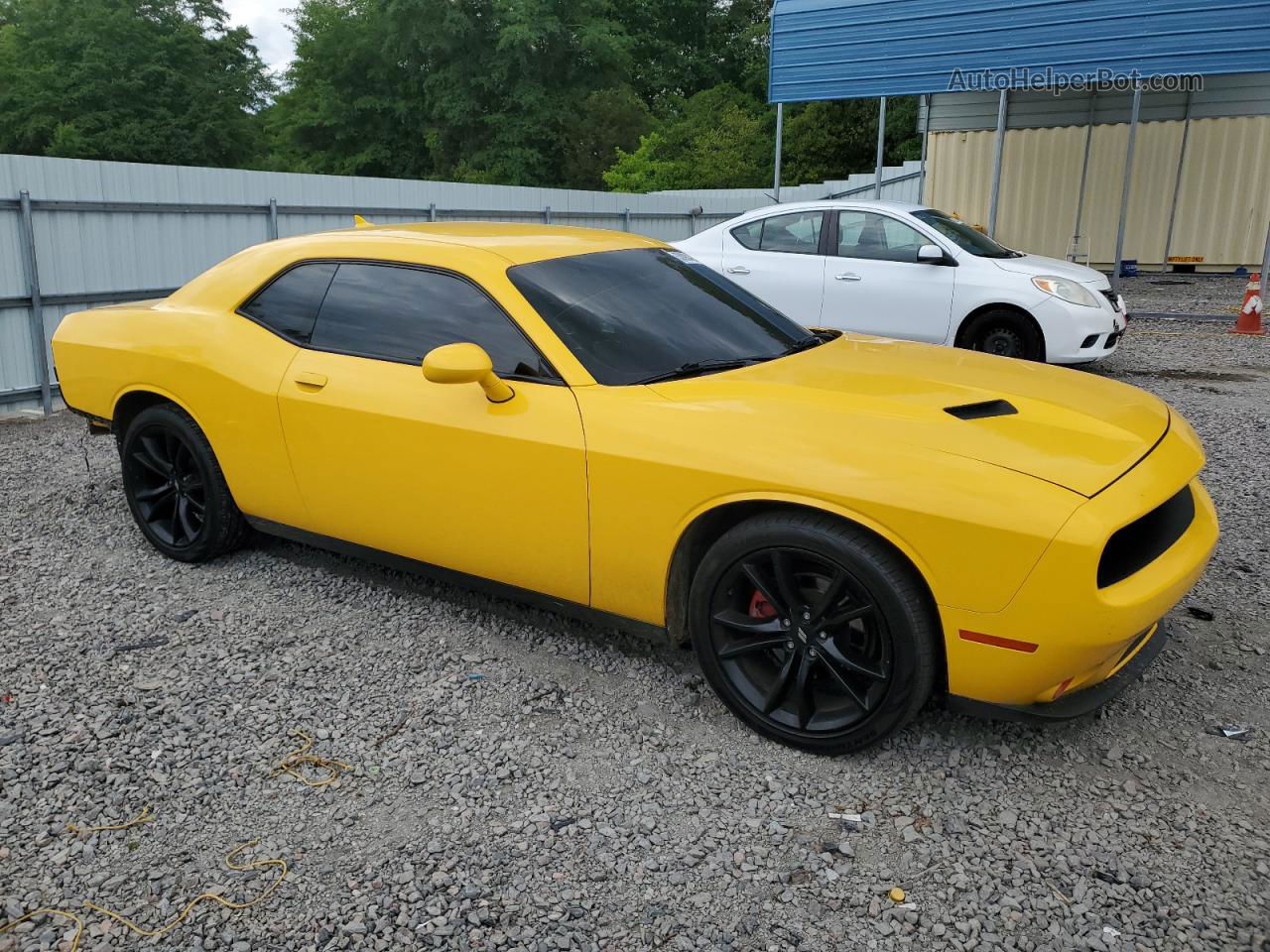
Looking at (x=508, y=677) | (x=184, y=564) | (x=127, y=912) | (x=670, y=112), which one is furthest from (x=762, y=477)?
(x=670, y=112)

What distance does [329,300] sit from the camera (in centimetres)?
412

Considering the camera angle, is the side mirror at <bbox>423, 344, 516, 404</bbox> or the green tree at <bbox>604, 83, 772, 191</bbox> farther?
the green tree at <bbox>604, 83, 772, 191</bbox>

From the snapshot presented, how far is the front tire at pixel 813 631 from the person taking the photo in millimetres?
2859

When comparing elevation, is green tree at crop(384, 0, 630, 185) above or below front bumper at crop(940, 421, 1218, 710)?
above

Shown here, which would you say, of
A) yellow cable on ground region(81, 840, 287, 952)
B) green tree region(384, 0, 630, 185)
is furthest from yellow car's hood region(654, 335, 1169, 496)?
green tree region(384, 0, 630, 185)

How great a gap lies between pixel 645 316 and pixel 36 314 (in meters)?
7.20

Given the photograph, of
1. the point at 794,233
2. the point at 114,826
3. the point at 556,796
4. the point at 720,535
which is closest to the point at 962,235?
the point at 794,233

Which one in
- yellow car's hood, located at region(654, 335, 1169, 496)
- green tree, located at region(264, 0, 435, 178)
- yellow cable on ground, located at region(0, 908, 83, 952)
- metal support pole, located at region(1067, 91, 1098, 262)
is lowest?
yellow cable on ground, located at region(0, 908, 83, 952)

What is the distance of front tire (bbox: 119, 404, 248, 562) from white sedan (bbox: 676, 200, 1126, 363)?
17.6 feet

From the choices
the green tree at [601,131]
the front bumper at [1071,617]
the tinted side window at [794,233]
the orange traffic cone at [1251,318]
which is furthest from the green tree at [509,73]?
the front bumper at [1071,617]

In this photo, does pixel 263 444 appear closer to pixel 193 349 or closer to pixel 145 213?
pixel 193 349

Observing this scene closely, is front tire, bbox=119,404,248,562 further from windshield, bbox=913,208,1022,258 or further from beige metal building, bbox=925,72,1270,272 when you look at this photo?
beige metal building, bbox=925,72,1270,272

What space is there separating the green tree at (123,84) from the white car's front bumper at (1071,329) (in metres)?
41.5

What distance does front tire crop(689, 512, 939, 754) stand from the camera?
9.38 feet
